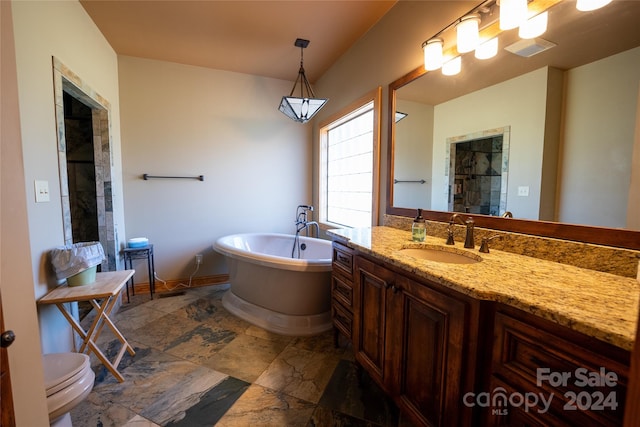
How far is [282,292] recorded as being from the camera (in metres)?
2.28

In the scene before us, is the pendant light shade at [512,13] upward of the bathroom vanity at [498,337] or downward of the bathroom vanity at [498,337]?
upward

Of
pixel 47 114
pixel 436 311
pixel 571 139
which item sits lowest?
pixel 436 311

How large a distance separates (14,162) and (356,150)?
2629 mm

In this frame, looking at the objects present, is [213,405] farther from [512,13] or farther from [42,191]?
[512,13]

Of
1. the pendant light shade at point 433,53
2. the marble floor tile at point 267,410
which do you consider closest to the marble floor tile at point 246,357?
the marble floor tile at point 267,410

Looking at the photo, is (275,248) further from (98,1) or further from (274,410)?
(98,1)

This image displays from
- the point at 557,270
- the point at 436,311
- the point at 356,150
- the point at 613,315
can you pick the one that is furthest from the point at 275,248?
the point at 613,315

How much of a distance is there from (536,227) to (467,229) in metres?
0.28

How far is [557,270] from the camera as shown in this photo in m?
1.00

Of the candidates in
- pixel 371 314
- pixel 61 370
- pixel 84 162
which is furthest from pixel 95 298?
pixel 84 162

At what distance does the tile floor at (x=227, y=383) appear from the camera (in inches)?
56.1

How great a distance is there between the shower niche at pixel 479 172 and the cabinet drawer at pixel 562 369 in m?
0.81

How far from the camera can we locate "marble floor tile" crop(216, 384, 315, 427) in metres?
1.39

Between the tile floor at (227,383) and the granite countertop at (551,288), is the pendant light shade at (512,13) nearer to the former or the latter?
the granite countertop at (551,288)
